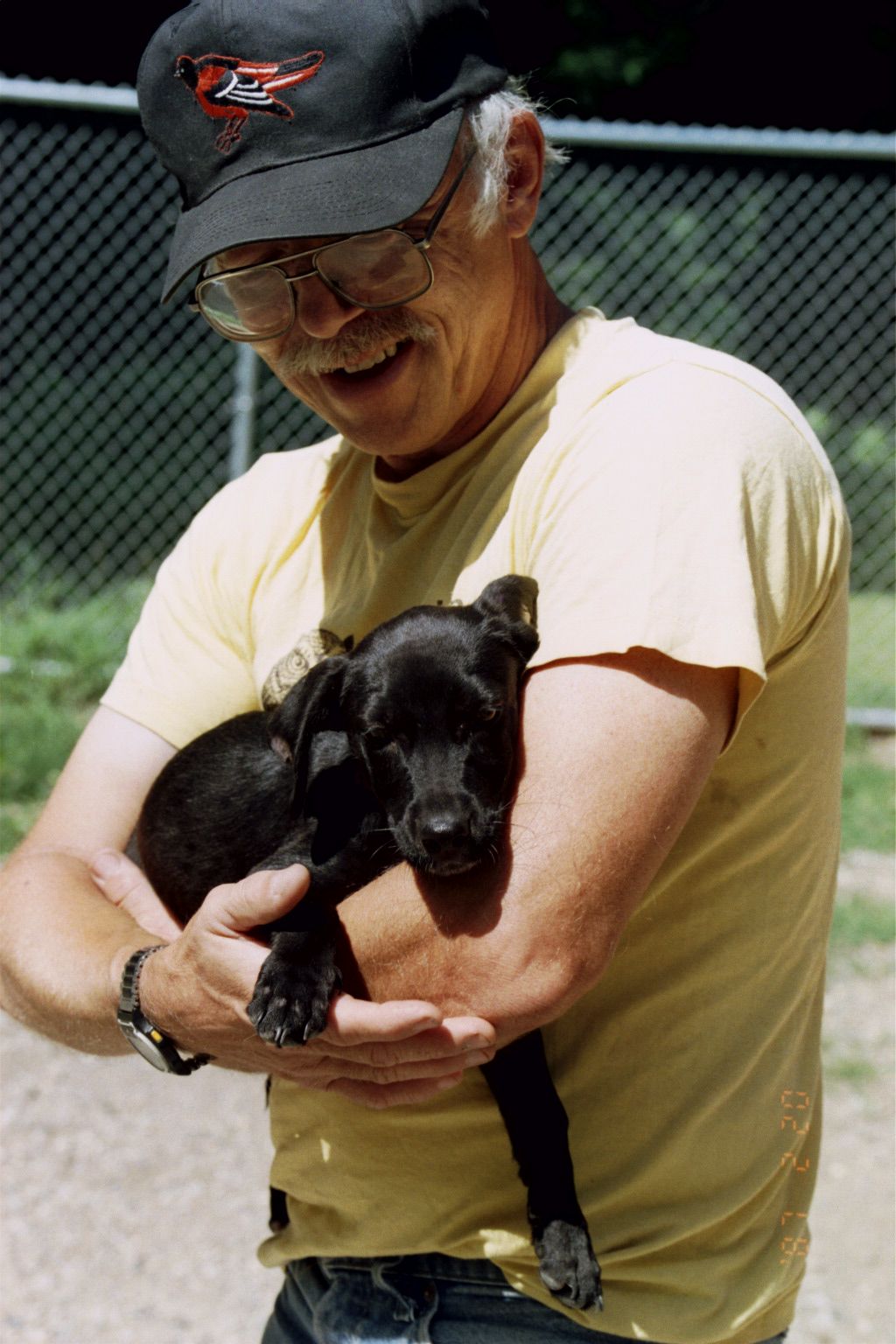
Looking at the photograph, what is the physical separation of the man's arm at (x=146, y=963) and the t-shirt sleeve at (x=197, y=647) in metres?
0.05

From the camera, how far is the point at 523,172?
219 cm

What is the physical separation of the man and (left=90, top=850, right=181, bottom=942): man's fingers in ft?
0.30

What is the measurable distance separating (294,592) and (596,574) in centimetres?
73

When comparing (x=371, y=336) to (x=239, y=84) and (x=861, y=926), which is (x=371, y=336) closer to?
(x=239, y=84)

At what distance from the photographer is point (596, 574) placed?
5.60ft

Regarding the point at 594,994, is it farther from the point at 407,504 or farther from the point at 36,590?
the point at 36,590

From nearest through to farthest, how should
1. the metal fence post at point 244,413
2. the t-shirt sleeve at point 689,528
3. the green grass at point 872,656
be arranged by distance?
the t-shirt sleeve at point 689,528 < the metal fence post at point 244,413 < the green grass at point 872,656

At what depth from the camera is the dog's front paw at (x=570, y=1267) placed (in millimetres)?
1844

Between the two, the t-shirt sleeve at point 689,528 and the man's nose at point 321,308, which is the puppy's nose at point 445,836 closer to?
the t-shirt sleeve at point 689,528

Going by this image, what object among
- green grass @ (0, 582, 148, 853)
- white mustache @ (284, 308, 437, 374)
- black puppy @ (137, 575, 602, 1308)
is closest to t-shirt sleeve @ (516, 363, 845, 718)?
black puppy @ (137, 575, 602, 1308)

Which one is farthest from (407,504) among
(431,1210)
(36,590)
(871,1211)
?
(36,590)

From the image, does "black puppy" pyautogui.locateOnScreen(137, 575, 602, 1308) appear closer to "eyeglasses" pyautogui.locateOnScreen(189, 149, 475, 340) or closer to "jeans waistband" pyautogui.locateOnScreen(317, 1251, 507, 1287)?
"jeans waistband" pyautogui.locateOnScreen(317, 1251, 507, 1287)

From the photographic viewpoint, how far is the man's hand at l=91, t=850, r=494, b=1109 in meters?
1.71

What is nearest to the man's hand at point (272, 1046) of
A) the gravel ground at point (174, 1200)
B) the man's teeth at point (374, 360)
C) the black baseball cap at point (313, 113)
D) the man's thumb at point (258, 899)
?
the man's thumb at point (258, 899)
